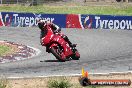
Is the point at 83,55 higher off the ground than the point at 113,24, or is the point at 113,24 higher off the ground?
the point at 83,55

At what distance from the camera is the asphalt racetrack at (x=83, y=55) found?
19.6m

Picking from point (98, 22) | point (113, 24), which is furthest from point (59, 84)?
point (98, 22)

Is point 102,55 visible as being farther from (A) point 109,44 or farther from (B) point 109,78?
(B) point 109,78

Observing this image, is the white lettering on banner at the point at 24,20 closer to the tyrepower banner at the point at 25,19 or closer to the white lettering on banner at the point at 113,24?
the tyrepower banner at the point at 25,19

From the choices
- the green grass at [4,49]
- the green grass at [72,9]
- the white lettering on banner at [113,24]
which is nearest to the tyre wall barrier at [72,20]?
the white lettering on banner at [113,24]

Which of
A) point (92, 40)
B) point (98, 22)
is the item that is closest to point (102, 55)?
point (92, 40)

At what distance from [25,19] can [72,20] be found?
4.08 metres

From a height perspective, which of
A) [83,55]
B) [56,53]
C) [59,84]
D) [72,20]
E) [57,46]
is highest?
[59,84]

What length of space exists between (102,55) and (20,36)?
11.1 metres

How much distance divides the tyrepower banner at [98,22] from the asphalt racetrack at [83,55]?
1068 millimetres

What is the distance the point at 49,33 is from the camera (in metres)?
21.3

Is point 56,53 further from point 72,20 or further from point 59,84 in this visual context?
point 72,20

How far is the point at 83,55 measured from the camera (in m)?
24.3

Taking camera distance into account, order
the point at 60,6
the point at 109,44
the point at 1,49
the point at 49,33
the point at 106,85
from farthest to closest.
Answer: the point at 60,6, the point at 109,44, the point at 1,49, the point at 49,33, the point at 106,85
